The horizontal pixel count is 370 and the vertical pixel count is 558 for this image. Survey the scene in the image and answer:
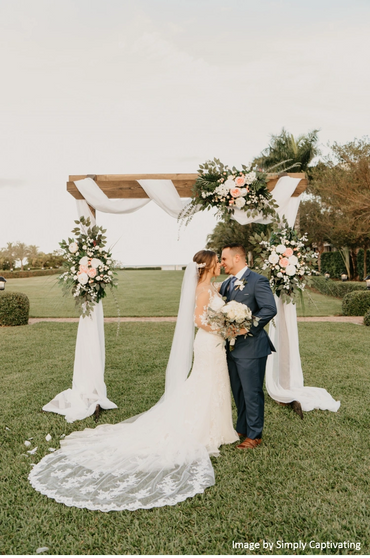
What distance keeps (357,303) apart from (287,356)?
404 inches

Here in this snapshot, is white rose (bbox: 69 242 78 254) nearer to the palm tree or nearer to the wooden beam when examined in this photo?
the wooden beam

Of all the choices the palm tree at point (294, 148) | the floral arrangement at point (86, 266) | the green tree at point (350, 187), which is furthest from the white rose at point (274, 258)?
the palm tree at point (294, 148)

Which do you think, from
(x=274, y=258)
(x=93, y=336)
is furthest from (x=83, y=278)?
(x=274, y=258)

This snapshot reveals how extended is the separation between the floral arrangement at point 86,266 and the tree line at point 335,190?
8.11 m

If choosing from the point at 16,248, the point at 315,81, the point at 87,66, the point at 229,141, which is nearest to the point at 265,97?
the point at 315,81

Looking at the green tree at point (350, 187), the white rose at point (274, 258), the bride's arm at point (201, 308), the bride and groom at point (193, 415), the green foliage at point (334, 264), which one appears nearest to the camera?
the bride and groom at point (193, 415)

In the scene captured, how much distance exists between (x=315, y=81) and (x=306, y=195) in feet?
90.8

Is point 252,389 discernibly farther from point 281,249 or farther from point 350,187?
point 350,187

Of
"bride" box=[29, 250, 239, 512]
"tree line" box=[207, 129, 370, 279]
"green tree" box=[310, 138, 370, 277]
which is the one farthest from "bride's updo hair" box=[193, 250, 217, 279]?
"green tree" box=[310, 138, 370, 277]

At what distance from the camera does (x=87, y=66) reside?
9234 mm

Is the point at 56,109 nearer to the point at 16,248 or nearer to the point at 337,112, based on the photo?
the point at 337,112

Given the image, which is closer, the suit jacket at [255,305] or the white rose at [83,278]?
the suit jacket at [255,305]

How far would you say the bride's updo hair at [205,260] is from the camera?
4422mm

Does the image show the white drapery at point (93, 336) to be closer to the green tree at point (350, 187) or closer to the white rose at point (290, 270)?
the white rose at point (290, 270)
